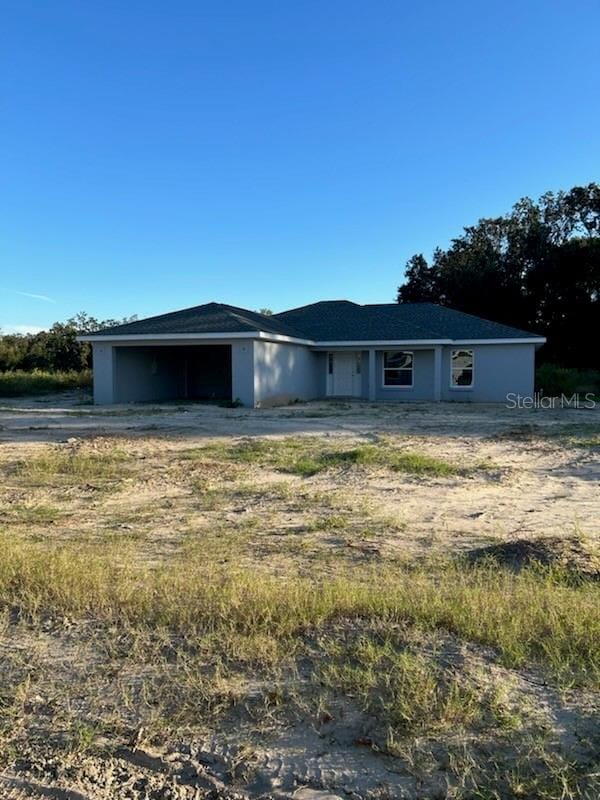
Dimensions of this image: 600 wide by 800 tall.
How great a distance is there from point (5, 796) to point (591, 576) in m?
4.32

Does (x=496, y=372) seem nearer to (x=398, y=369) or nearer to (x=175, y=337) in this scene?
(x=398, y=369)

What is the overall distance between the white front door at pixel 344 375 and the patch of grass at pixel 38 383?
43.3ft

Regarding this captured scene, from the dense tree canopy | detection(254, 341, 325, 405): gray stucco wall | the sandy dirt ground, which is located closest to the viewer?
the sandy dirt ground

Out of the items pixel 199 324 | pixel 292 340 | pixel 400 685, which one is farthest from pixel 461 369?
pixel 400 685

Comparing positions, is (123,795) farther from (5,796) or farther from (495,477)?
(495,477)

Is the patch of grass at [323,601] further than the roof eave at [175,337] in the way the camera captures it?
No


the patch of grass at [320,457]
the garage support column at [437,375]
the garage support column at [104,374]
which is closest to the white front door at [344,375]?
the garage support column at [437,375]

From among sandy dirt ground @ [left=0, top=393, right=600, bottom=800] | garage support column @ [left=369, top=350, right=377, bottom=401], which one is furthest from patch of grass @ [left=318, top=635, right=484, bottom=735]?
garage support column @ [left=369, top=350, right=377, bottom=401]

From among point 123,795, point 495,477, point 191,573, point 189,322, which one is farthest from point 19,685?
point 189,322

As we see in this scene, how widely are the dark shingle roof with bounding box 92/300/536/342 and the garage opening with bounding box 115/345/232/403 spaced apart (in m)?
1.57

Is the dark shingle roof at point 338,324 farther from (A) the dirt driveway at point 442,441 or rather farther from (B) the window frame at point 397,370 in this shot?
(A) the dirt driveway at point 442,441

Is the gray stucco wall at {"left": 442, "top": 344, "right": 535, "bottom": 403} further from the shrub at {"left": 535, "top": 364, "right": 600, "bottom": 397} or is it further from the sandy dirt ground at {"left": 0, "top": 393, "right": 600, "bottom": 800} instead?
the sandy dirt ground at {"left": 0, "top": 393, "right": 600, "bottom": 800}

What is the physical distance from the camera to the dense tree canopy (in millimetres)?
35594

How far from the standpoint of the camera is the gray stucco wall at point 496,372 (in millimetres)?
24828
